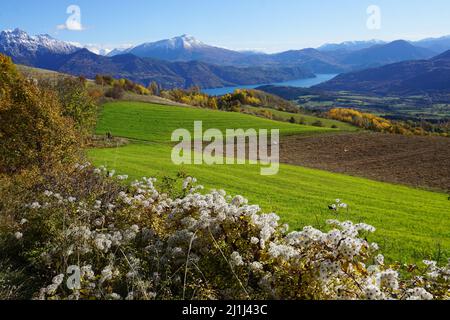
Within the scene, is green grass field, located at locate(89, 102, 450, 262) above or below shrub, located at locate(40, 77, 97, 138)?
below

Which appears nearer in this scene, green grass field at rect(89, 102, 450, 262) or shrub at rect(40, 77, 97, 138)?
green grass field at rect(89, 102, 450, 262)

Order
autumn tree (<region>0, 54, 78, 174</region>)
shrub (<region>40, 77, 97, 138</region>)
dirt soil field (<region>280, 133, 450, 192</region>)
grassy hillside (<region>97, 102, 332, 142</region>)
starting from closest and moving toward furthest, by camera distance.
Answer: autumn tree (<region>0, 54, 78, 174</region>) < shrub (<region>40, 77, 97, 138</region>) < dirt soil field (<region>280, 133, 450, 192</region>) < grassy hillside (<region>97, 102, 332, 142</region>)

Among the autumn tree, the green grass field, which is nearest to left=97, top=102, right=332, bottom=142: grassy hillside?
the green grass field

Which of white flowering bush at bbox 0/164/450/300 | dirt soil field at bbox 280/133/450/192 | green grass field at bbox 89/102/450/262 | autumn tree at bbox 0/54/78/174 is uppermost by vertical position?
autumn tree at bbox 0/54/78/174

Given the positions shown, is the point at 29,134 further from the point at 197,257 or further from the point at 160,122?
the point at 160,122

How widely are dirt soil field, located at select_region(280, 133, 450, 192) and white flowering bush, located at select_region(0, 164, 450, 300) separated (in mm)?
32374

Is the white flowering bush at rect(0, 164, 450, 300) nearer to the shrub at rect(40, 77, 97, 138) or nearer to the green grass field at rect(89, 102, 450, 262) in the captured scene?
the green grass field at rect(89, 102, 450, 262)

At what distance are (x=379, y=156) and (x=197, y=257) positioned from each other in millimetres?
47626

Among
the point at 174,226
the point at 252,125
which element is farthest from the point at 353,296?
the point at 252,125

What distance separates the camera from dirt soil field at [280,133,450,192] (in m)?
42.3

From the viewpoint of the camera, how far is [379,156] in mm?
53031

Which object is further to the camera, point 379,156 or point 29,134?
point 379,156

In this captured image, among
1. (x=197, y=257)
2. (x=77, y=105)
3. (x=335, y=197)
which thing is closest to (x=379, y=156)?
(x=335, y=197)

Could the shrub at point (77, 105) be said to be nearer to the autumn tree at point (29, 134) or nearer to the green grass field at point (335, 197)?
the green grass field at point (335, 197)
